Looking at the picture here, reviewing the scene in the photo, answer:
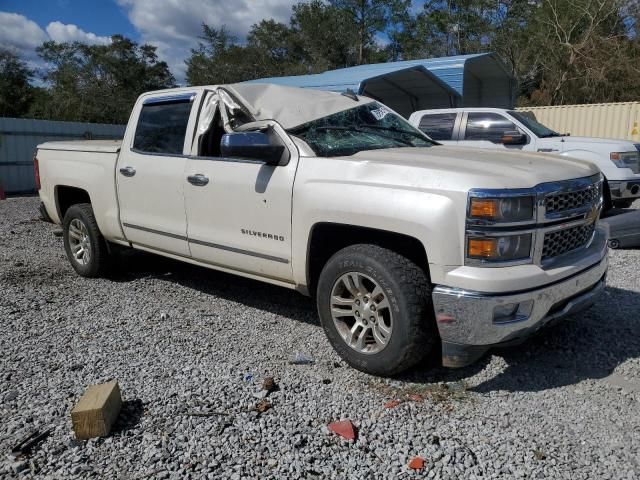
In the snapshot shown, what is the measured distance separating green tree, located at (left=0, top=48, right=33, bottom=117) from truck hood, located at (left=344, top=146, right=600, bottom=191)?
1357 inches

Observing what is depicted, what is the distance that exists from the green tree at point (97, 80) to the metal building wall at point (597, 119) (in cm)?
2715

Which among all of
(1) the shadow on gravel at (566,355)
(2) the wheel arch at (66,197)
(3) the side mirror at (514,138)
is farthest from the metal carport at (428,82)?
(1) the shadow on gravel at (566,355)

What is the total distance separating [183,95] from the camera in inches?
189

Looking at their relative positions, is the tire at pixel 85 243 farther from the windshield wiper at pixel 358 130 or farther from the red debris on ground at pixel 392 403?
the red debris on ground at pixel 392 403

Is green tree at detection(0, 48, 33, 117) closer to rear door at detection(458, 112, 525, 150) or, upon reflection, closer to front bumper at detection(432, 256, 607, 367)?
rear door at detection(458, 112, 525, 150)

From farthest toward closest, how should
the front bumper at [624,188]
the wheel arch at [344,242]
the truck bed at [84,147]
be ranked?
the front bumper at [624,188] → the truck bed at [84,147] → the wheel arch at [344,242]

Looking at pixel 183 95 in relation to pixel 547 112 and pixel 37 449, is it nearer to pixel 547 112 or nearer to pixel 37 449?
pixel 37 449

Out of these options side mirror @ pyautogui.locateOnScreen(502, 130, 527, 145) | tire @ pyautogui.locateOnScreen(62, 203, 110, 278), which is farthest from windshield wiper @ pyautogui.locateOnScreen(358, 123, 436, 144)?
side mirror @ pyautogui.locateOnScreen(502, 130, 527, 145)

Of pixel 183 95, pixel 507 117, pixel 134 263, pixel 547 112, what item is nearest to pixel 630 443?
pixel 183 95

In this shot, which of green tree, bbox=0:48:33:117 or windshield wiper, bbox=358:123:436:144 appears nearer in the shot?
windshield wiper, bbox=358:123:436:144

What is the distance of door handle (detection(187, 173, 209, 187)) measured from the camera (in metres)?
4.30

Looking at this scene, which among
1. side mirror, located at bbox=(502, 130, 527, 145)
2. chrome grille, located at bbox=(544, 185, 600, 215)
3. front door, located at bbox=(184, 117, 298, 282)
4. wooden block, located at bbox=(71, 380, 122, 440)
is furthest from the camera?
side mirror, located at bbox=(502, 130, 527, 145)

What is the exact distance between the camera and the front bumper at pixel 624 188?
899 centimetres

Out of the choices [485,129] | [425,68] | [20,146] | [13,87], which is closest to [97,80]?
[13,87]
